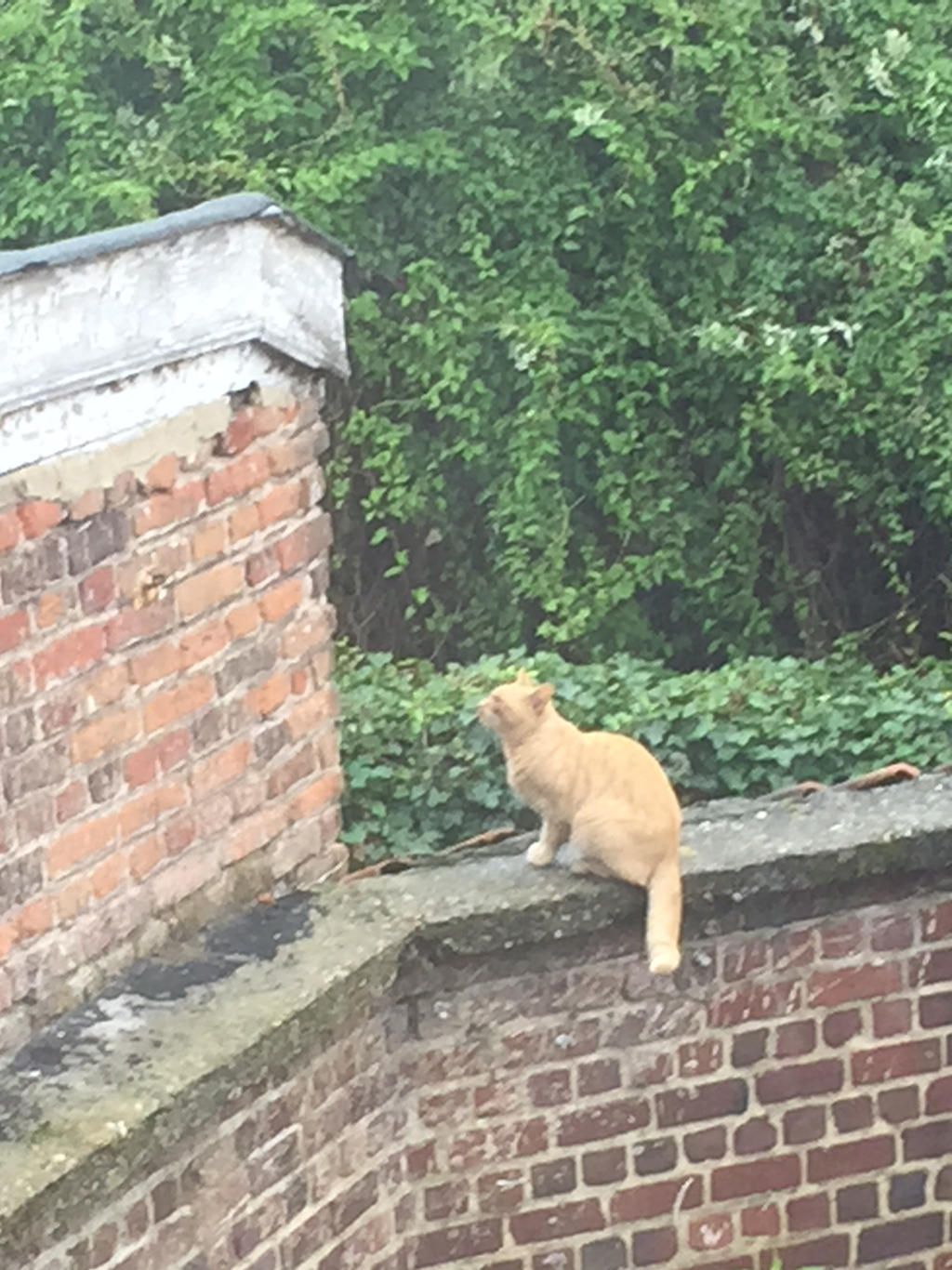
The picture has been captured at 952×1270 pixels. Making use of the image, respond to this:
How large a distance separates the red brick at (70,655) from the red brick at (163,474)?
30 centimetres

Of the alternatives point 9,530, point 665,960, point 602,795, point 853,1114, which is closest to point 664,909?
point 665,960

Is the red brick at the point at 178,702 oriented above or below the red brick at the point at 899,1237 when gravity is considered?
above

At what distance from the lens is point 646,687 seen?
17.4 ft

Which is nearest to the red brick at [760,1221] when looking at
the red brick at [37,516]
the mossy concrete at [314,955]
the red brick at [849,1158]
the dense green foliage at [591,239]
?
the red brick at [849,1158]

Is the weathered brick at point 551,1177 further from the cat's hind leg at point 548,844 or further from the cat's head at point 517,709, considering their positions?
the cat's head at point 517,709

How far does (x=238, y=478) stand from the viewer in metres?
3.55

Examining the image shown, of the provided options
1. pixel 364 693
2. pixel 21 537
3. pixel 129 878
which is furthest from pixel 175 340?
pixel 364 693

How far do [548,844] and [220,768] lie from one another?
80cm

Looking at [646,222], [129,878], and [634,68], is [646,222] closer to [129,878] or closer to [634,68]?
[634,68]

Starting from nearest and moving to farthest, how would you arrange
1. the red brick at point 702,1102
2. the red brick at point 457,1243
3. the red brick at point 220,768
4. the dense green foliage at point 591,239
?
the red brick at point 220,768 < the red brick at point 457,1243 < the red brick at point 702,1102 < the dense green foliage at point 591,239

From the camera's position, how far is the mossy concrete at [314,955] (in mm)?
2912

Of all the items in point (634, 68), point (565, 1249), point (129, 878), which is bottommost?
point (565, 1249)

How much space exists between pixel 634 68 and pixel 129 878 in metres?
4.18

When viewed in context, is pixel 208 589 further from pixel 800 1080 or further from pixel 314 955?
pixel 800 1080
